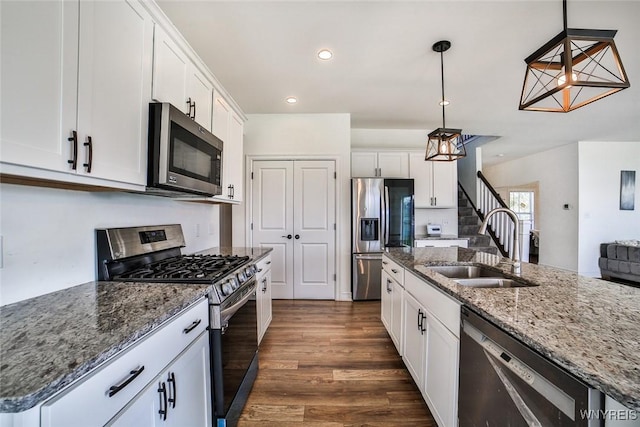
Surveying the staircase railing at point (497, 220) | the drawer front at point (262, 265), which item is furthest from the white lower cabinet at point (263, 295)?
the staircase railing at point (497, 220)

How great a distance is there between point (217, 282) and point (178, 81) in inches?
52.2

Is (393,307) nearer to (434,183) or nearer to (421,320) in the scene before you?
(421,320)

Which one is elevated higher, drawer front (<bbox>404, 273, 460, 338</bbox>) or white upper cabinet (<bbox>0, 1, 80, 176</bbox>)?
white upper cabinet (<bbox>0, 1, 80, 176</bbox>)

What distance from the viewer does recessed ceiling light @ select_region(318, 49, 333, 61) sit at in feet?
7.76

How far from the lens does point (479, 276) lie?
191cm

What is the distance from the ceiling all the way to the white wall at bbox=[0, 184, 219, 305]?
1512mm

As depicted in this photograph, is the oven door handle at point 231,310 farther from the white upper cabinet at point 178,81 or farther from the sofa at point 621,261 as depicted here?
the sofa at point 621,261

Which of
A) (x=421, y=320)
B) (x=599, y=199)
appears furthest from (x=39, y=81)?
(x=599, y=199)

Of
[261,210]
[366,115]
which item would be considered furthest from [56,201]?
[366,115]

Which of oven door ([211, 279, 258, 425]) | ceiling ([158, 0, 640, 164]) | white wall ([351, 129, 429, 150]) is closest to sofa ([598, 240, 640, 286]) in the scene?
ceiling ([158, 0, 640, 164])

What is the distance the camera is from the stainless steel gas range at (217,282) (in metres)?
1.35

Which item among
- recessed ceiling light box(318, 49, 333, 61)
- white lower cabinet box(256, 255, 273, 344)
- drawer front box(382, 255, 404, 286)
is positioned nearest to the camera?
drawer front box(382, 255, 404, 286)

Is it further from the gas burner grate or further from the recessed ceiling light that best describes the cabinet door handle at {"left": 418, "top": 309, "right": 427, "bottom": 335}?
the recessed ceiling light

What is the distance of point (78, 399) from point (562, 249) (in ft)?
25.3
